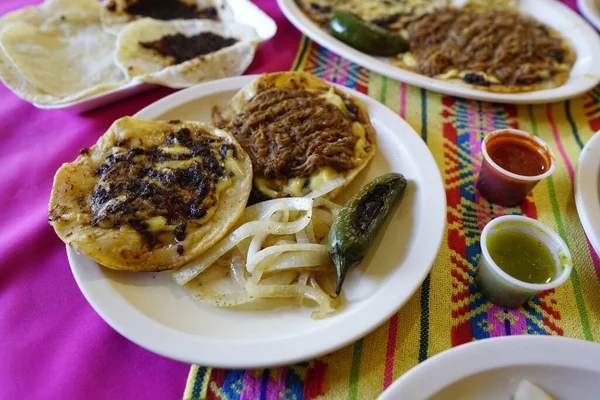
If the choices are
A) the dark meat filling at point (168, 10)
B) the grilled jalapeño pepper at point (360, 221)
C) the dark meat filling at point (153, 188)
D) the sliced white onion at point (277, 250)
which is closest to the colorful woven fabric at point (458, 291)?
the grilled jalapeño pepper at point (360, 221)

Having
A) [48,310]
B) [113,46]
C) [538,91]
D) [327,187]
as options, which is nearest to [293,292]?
[327,187]

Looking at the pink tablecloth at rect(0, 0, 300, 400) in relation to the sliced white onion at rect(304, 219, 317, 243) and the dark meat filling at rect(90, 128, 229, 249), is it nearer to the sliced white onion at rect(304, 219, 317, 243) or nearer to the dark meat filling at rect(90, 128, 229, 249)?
the dark meat filling at rect(90, 128, 229, 249)

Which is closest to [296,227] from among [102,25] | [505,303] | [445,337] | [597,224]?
[445,337]

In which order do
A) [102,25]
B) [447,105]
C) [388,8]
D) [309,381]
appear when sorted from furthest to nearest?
[388,8], [102,25], [447,105], [309,381]

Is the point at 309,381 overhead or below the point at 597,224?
below

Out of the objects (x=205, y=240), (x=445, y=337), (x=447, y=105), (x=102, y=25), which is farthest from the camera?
(x=102, y=25)

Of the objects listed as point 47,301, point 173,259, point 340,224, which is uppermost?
point 340,224

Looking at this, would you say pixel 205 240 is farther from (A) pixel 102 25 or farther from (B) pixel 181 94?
(A) pixel 102 25
